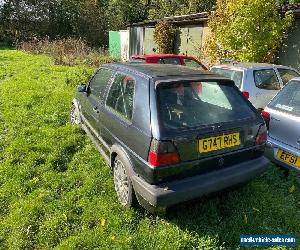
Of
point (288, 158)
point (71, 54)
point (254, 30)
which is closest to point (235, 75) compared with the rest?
point (288, 158)

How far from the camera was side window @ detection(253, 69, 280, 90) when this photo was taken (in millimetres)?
6859

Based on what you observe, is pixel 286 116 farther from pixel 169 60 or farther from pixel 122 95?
pixel 169 60

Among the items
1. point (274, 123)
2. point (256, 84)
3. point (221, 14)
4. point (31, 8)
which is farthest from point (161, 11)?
point (274, 123)

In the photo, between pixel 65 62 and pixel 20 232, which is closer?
pixel 20 232

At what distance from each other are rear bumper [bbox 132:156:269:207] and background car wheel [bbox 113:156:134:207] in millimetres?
320

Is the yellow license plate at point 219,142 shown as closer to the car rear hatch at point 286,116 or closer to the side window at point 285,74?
the car rear hatch at point 286,116

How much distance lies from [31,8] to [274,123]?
29.4 metres

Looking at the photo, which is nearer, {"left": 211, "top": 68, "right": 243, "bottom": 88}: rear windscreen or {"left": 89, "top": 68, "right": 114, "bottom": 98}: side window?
{"left": 89, "top": 68, "right": 114, "bottom": 98}: side window

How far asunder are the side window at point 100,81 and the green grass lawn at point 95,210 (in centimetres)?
109

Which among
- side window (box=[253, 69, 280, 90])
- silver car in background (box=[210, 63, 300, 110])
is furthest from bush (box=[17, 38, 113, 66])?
side window (box=[253, 69, 280, 90])

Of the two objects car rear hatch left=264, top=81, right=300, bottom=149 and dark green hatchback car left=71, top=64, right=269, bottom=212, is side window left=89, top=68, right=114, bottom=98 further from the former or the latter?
car rear hatch left=264, top=81, right=300, bottom=149

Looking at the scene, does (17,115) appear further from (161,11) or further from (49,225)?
(161,11)

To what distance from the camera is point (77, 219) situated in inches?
148

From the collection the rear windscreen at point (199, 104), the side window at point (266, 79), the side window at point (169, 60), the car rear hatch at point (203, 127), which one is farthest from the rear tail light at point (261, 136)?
the side window at point (169, 60)
